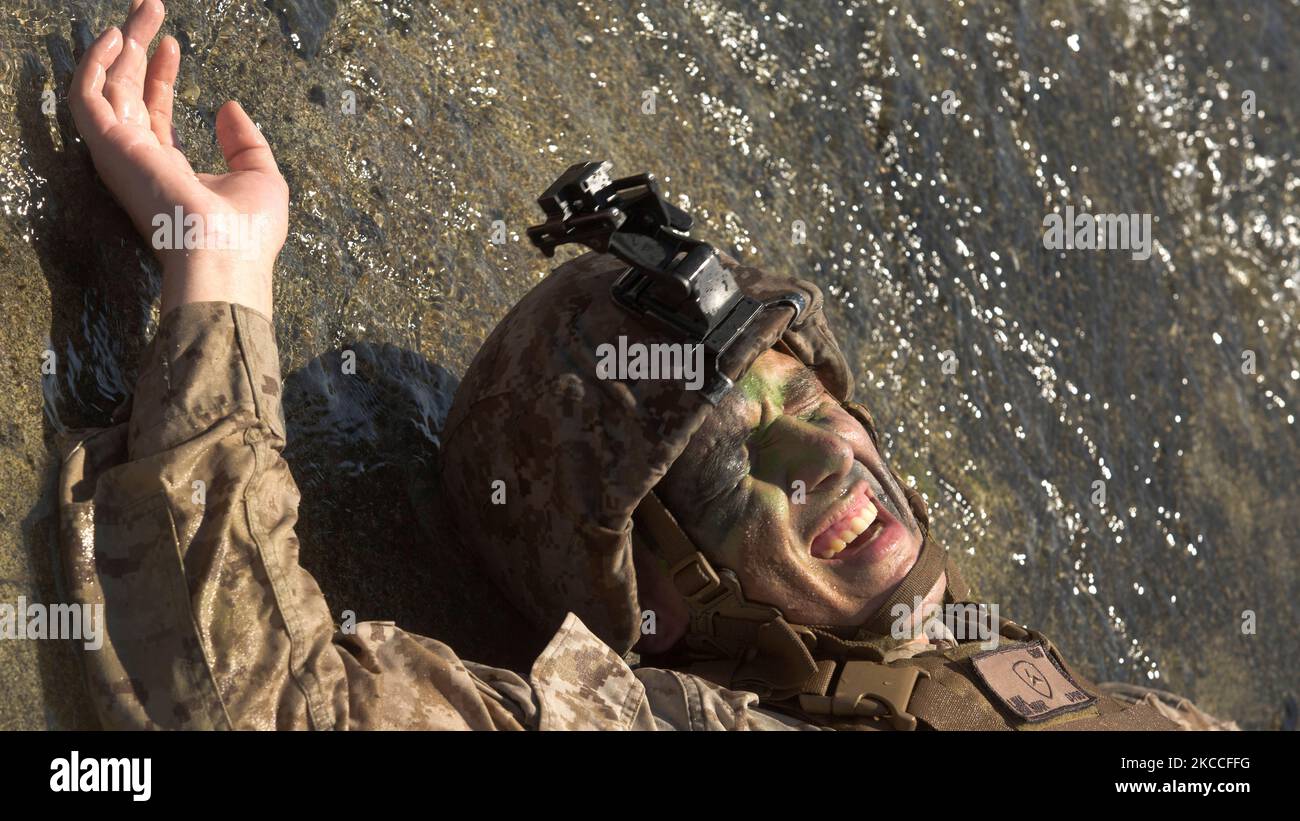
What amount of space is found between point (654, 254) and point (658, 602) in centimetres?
85

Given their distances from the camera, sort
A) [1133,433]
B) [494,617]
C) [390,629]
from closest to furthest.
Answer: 1. [390,629]
2. [494,617]
3. [1133,433]

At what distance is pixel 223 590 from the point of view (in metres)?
2.79

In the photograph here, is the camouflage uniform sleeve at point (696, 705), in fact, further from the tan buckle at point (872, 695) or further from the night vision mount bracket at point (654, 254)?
the night vision mount bracket at point (654, 254)

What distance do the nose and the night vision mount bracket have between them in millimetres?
220

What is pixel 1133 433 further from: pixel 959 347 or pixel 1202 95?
pixel 1202 95

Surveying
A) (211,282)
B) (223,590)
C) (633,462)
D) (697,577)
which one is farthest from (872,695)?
(211,282)

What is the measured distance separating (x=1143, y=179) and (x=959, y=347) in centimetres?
161

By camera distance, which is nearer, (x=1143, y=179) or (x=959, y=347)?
(x=959, y=347)

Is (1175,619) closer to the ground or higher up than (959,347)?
closer to the ground

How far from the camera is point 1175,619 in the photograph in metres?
5.71

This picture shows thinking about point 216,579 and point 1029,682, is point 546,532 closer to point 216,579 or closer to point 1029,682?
point 216,579

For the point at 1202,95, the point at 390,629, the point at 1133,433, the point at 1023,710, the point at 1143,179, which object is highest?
the point at 1202,95
